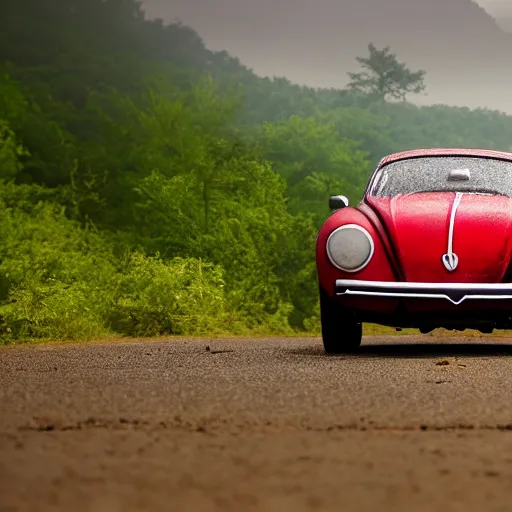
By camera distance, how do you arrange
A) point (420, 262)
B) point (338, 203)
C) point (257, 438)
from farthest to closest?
point (338, 203) < point (420, 262) < point (257, 438)

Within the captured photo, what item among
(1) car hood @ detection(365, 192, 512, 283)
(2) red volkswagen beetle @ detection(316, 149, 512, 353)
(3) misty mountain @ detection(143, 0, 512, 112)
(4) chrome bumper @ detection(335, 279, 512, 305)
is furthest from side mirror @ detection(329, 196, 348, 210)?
(3) misty mountain @ detection(143, 0, 512, 112)

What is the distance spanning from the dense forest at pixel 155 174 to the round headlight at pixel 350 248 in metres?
7.00

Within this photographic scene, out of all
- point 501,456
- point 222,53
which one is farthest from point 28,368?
point 222,53

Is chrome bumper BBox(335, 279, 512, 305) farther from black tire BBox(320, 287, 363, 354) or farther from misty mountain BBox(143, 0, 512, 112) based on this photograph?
misty mountain BBox(143, 0, 512, 112)

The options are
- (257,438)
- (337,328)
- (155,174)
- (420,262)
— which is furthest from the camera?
(155,174)

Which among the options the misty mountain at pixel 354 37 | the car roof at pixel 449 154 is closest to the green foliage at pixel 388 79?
the misty mountain at pixel 354 37

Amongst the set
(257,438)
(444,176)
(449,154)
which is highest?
(449,154)

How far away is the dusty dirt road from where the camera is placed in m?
3.16

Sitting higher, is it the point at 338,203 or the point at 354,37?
the point at 354,37

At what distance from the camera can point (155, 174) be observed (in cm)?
4603

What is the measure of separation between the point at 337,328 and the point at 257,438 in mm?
5250

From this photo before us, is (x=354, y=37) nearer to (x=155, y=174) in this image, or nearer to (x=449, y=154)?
(x=155, y=174)

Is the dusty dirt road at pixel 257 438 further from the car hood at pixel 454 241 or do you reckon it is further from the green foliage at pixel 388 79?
the green foliage at pixel 388 79

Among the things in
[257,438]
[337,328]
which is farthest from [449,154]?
[257,438]
